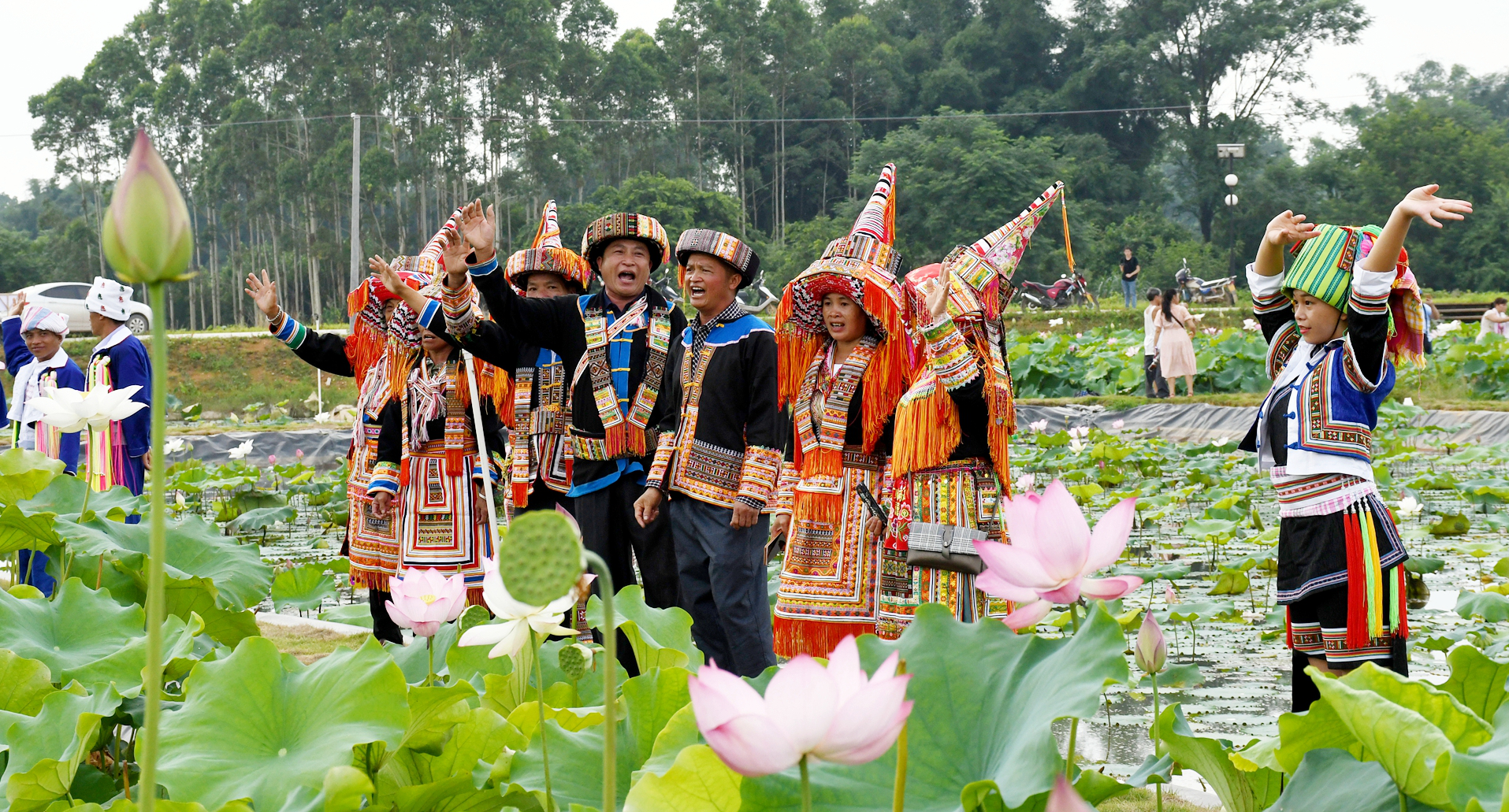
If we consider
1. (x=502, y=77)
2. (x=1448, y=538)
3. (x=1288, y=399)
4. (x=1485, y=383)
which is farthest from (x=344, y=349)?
(x=502, y=77)

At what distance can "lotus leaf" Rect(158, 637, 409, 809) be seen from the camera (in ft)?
4.26

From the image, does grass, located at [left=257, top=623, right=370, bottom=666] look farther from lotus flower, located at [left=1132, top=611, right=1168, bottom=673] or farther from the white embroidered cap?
lotus flower, located at [left=1132, top=611, right=1168, bottom=673]

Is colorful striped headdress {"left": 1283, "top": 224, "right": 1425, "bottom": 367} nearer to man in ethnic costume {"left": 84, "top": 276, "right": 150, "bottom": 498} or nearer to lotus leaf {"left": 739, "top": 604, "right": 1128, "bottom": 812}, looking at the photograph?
lotus leaf {"left": 739, "top": 604, "right": 1128, "bottom": 812}

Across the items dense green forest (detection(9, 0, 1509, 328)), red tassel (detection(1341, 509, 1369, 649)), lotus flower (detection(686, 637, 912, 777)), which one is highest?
dense green forest (detection(9, 0, 1509, 328))

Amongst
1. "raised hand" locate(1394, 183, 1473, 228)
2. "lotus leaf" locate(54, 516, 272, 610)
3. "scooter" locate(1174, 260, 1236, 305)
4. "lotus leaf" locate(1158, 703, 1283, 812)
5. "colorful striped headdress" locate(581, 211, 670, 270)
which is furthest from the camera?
"scooter" locate(1174, 260, 1236, 305)

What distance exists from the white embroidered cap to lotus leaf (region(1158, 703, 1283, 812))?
17.8 ft

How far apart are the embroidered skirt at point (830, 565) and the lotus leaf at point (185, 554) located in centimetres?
151

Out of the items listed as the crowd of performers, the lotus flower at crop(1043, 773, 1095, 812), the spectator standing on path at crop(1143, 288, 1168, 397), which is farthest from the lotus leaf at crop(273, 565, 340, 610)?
the spectator standing on path at crop(1143, 288, 1168, 397)

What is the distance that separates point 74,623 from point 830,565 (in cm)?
216

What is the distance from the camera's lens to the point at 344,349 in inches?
191

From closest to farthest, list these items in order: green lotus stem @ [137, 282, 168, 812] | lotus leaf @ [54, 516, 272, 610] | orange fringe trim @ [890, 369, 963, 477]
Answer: green lotus stem @ [137, 282, 168, 812] → lotus leaf @ [54, 516, 272, 610] → orange fringe trim @ [890, 369, 963, 477]

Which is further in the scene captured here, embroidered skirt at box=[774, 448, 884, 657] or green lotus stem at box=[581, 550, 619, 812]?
embroidered skirt at box=[774, 448, 884, 657]

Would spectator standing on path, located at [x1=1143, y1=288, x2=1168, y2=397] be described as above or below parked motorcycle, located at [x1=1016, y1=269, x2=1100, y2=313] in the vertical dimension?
below

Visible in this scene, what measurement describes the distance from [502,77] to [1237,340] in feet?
114
